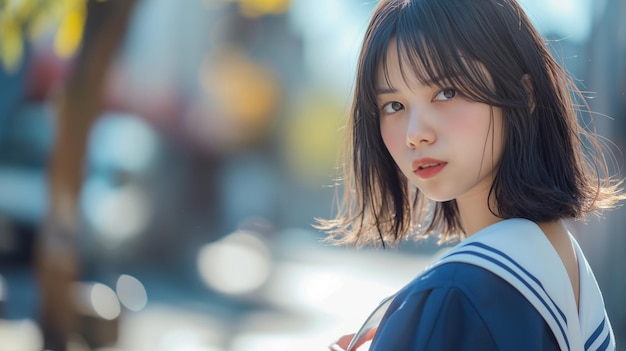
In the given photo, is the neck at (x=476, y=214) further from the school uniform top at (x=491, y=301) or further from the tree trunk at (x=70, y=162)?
the tree trunk at (x=70, y=162)

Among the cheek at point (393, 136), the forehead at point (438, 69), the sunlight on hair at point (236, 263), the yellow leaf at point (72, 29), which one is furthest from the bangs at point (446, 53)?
the sunlight on hair at point (236, 263)

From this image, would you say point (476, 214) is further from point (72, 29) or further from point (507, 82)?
point (72, 29)

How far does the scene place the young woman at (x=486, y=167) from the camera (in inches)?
41.1

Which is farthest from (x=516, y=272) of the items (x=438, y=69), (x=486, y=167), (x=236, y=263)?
(x=236, y=263)

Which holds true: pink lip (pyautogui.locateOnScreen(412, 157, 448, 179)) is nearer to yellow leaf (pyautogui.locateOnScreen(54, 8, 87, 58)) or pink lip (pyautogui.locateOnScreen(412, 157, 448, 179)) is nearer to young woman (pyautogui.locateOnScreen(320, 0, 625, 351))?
young woman (pyautogui.locateOnScreen(320, 0, 625, 351))

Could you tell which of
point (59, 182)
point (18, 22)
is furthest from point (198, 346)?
point (18, 22)

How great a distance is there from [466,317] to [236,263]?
27.8ft

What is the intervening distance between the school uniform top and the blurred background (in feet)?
3.59

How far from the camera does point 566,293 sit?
3.70 ft

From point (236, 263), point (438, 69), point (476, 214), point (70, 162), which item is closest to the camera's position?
point (438, 69)

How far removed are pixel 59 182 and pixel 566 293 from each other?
3.02 m

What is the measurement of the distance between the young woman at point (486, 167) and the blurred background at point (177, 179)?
89 centimetres

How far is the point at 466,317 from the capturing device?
3.38 ft

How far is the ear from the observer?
128 cm
